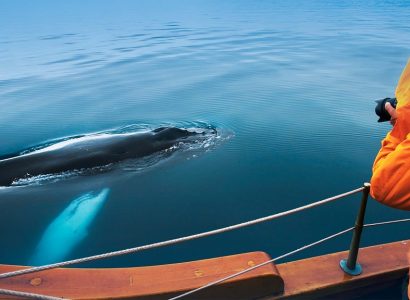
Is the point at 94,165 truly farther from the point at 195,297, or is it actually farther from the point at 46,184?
the point at 195,297

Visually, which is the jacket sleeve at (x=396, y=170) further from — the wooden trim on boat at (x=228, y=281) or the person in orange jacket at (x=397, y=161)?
the wooden trim on boat at (x=228, y=281)

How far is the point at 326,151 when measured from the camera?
317 inches

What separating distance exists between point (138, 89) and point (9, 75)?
7.13 metres

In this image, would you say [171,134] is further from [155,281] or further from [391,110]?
[391,110]

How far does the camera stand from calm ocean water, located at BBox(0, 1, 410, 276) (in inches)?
223

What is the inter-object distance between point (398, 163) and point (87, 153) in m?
6.51

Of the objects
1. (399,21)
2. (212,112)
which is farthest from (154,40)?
(399,21)

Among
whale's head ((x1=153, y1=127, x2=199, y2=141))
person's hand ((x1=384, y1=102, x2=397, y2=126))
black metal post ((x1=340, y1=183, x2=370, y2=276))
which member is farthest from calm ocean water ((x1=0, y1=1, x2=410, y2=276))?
person's hand ((x1=384, y1=102, x2=397, y2=126))

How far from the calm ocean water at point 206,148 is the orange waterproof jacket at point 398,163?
2.82 metres

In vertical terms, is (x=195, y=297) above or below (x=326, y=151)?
above

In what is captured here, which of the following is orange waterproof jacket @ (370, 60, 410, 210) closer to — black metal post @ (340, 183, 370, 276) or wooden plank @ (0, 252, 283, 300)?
black metal post @ (340, 183, 370, 276)

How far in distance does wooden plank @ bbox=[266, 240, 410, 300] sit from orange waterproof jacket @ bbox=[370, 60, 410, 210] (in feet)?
4.49

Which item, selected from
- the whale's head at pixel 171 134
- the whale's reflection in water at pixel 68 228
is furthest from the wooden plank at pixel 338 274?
the whale's head at pixel 171 134

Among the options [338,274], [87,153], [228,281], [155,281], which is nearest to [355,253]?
[338,274]
